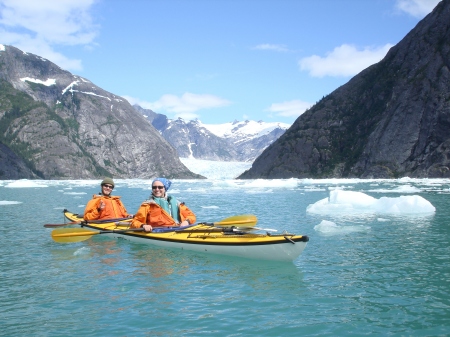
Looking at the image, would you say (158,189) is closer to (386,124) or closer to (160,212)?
(160,212)

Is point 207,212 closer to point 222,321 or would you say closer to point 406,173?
point 222,321

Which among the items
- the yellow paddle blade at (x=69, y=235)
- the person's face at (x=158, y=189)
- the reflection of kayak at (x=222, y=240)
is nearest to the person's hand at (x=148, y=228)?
the reflection of kayak at (x=222, y=240)

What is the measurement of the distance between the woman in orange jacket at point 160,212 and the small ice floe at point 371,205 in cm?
1146

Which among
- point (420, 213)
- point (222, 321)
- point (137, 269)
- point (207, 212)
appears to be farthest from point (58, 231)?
point (420, 213)

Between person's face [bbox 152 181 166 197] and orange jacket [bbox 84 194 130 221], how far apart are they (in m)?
3.81

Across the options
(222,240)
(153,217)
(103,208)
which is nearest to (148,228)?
(153,217)

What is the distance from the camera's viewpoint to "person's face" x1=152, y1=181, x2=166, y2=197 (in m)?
13.2

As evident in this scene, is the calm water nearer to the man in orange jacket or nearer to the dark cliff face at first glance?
the man in orange jacket

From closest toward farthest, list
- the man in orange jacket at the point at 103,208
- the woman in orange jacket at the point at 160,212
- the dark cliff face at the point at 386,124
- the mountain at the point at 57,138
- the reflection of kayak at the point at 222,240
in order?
the reflection of kayak at the point at 222,240, the woman in orange jacket at the point at 160,212, the man in orange jacket at the point at 103,208, the dark cliff face at the point at 386,124, the mountain at the point at 57,138

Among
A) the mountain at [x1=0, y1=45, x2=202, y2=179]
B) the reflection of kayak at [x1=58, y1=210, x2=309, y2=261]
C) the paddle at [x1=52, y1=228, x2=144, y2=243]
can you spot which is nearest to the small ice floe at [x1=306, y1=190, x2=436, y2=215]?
the reflection of kayak at [x1=58, y1=210, x2=309, y2=261]

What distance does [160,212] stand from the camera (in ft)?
44.5

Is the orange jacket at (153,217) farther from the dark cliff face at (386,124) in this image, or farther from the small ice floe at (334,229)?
the dark cliff face at (386,124)

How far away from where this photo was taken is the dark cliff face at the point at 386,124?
3255 inches

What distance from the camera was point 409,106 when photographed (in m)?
88.2
